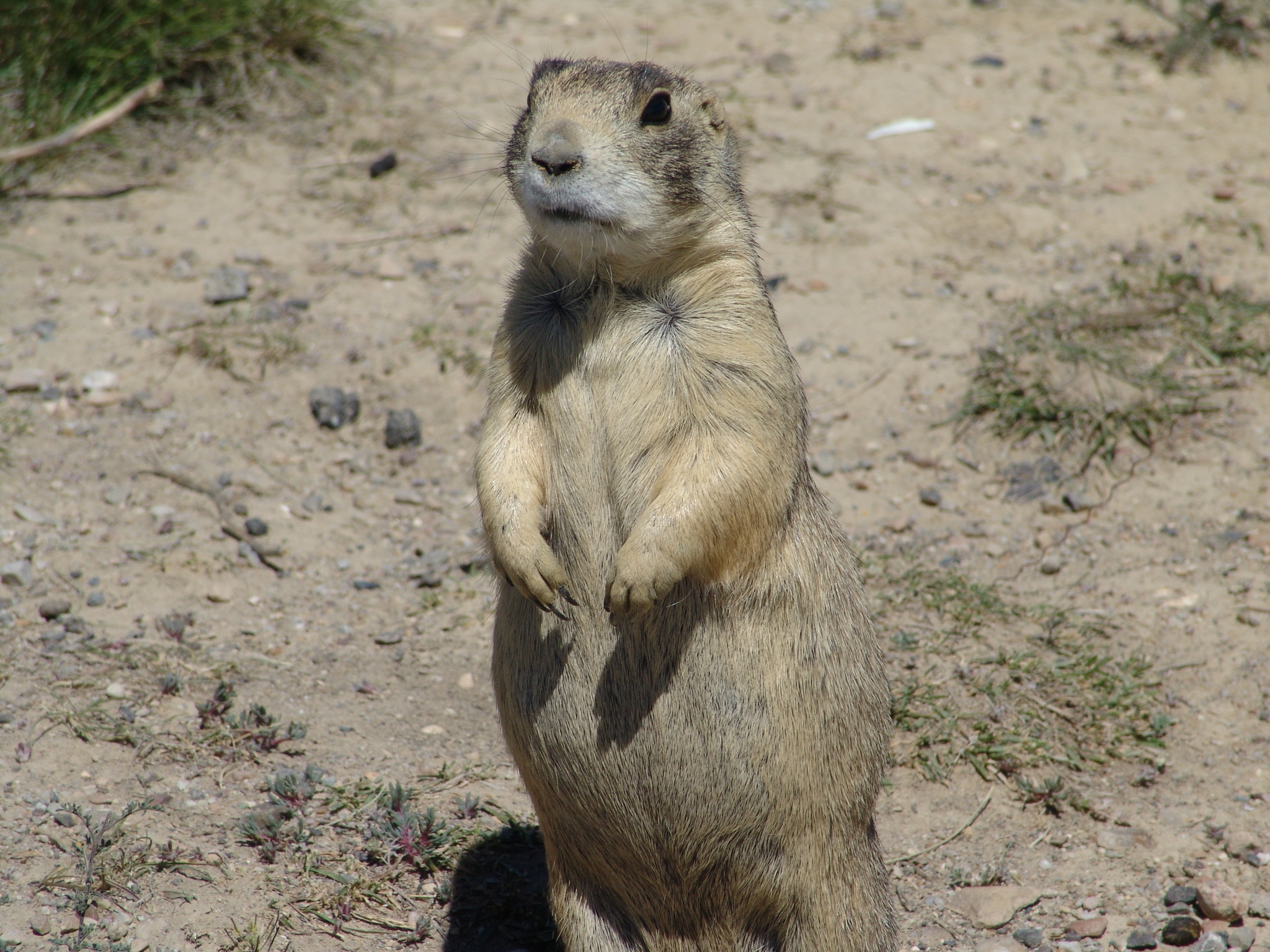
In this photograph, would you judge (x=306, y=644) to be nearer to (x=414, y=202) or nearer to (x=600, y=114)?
(x=600, y=114)

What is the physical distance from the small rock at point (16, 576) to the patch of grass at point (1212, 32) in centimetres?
778

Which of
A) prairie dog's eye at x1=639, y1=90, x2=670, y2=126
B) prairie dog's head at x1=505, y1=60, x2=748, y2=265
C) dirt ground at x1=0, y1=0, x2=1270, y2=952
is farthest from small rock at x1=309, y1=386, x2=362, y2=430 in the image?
prairie dog's eye at x1=639, y1=90, x2=670, y2=126

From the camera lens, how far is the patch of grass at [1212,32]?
27.8 ft

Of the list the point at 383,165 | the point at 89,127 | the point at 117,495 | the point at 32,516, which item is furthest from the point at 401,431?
the point at 89,127

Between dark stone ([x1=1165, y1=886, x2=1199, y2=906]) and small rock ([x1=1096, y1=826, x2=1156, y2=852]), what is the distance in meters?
0.25

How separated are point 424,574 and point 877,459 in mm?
2271

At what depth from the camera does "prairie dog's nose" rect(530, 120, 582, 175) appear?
3.07 m

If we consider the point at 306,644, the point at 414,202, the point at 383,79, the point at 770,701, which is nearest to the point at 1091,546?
the point at 770,701

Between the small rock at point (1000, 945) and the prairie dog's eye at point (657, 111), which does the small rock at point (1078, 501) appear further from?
the prairie dog's eye at point (657, 111)

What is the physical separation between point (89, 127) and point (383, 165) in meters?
1.80

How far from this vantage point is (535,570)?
3271 mm

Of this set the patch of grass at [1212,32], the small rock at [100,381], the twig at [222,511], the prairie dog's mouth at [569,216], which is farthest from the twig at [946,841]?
the patch of grass at [1212,32]

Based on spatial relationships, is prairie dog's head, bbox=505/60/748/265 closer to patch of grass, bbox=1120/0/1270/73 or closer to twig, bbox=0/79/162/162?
twig, bbox=0/79/162/162

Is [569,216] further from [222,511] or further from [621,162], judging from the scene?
[222,511]
